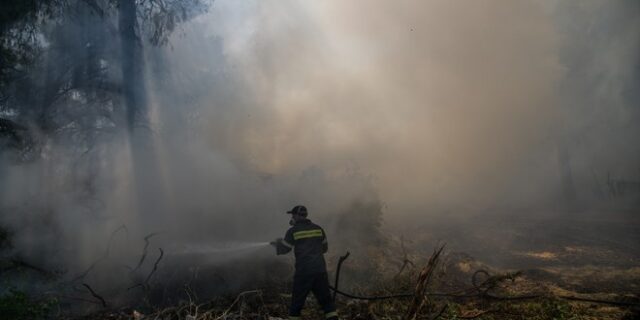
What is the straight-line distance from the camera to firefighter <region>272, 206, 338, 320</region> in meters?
5.70

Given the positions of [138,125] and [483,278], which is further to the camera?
[138,125]

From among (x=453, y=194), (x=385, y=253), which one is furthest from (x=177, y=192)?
(x=453, y=194)

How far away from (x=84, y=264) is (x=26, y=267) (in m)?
1.45

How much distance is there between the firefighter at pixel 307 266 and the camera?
570 cm

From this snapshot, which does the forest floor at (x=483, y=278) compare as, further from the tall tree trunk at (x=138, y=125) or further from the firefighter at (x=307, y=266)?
the tall tree trunk at (x=138, y=125)

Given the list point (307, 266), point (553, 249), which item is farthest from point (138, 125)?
point (553, 249)

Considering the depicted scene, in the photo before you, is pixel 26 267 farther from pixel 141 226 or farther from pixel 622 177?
pixel 622 177

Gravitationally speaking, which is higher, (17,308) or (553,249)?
(17,308)

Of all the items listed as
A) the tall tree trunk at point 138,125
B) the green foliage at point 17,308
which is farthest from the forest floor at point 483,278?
the tall tree trunk at point 138,125

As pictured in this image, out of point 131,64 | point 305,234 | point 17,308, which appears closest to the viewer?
point 17,308

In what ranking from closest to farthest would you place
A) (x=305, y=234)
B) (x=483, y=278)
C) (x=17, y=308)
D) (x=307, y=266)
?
(x=17, y=308) < (x=307, y=266) < (x=305, y=234) < (x=483, y=278)

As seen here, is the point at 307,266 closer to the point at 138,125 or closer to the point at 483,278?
the point at 483,278

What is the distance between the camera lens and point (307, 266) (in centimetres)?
579

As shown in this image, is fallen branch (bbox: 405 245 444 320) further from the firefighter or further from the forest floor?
the firefighter
